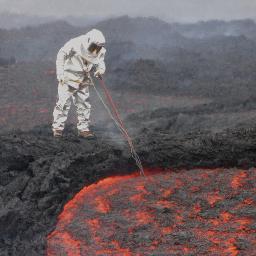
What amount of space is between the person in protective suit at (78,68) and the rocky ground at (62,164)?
62 cm

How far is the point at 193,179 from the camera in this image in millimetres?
6129

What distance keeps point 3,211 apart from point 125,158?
2.35m

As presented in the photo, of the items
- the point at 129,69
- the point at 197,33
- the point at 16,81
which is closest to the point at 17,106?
Answer: the point at 16,81

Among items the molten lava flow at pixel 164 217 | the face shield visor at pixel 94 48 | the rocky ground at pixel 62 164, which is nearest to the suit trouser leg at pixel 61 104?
the rocky ground at pixel 62 164

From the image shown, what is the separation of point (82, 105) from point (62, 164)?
230 cm

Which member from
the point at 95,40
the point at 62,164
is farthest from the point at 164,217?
the point at 95,40

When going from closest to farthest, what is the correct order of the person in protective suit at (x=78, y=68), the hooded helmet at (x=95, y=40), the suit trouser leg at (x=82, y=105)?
the hooded helmet at (x=95, y=40)
the person in protective suit at (x=78, y=68)
the suit trouser leg at (x=82, y=105)

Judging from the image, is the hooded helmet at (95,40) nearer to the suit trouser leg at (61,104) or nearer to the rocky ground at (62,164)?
the suit trouser leg at (61,104)

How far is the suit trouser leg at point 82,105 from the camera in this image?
27.3 ft

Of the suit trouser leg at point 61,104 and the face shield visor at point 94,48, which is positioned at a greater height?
the face shield visor at point 94,48

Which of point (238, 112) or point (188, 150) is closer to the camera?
point (188, 150)

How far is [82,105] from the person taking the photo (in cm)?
839

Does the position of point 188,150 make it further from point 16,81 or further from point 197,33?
point 197,33

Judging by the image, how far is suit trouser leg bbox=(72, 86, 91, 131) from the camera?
27.3ft
